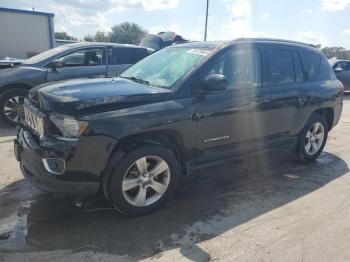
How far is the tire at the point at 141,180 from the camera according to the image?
3672 millimetres

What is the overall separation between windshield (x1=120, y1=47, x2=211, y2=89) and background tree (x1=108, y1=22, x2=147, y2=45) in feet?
229

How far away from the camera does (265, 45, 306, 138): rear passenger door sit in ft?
16.3

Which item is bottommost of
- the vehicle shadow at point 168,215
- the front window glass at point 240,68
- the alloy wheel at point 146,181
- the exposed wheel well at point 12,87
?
the vehicle shadow at point 168,215

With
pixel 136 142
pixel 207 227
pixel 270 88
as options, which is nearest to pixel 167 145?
pixel 136 142

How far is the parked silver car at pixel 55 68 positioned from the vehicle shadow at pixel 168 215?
348 cm

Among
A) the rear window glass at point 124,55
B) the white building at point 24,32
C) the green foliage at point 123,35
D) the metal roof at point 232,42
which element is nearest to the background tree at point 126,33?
the green foliage at point 123,35

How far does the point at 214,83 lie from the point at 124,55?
5.19 metres

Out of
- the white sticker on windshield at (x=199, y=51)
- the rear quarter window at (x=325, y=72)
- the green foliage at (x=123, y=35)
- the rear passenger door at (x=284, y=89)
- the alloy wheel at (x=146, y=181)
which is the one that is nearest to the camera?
the alloy wheel at (x=146, y=181)

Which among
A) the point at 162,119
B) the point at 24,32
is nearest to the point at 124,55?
the point at 162,119

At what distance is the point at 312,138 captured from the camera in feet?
19.6

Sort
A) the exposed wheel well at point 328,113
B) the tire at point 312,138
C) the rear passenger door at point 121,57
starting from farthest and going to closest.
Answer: the rear passenger door at point 121,57, the exposed wheel well at point 328,113, the tire at point 312,138

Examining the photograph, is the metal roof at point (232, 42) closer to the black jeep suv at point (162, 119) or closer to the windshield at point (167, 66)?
the black jeep suv at point (162, 119)

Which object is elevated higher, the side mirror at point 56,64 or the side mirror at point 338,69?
the side mirror at point 56,64

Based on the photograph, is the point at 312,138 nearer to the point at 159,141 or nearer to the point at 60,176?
the point at 159,141
